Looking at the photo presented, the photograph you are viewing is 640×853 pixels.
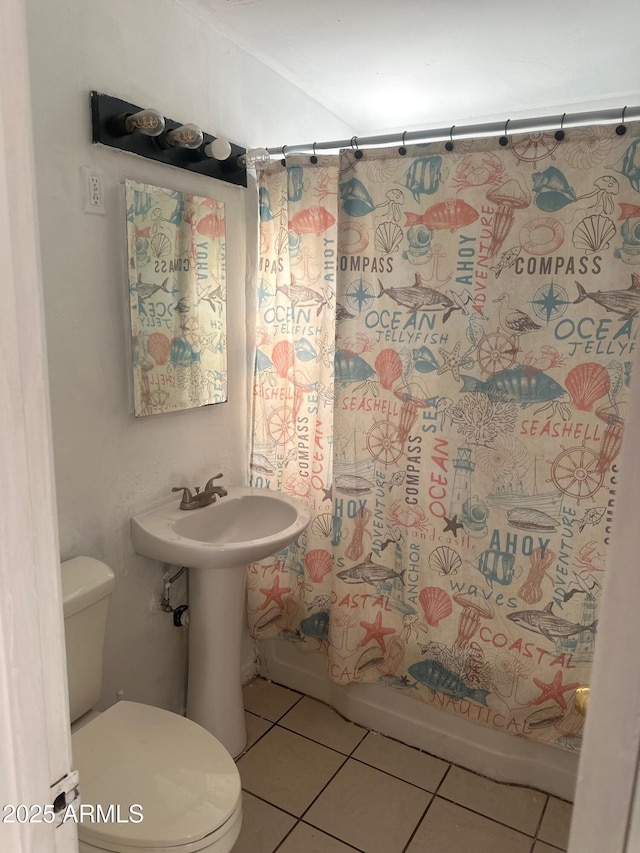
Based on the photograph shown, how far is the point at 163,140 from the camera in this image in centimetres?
180

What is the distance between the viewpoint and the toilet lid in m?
1.26

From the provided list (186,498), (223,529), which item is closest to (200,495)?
(186,498)

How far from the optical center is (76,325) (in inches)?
64.7

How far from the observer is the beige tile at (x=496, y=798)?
187cm

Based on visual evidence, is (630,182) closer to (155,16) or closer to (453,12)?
(453,12)

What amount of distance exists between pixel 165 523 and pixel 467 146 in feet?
4.74

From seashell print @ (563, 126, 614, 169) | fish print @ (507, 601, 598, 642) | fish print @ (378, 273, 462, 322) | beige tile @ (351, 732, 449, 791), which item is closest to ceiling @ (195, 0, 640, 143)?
seashell print @ (563, 126, 614, 169)

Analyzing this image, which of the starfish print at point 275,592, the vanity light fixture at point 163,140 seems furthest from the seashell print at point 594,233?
the starfish print at point 275,592

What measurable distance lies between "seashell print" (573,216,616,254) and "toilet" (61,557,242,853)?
1.58 meters

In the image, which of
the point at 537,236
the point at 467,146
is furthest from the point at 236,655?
the point at 467,146

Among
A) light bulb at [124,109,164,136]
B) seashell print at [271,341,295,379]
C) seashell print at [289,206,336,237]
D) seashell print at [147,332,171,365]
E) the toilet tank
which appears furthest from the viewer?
seashell print at [271,341,295,379]

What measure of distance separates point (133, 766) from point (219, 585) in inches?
25.1

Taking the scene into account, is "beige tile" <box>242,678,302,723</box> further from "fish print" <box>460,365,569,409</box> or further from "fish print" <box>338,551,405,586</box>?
"fish print" <box>460,365,569,409</box>

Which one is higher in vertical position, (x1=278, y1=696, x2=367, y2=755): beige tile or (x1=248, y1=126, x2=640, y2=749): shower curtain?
(x1=248, y1=126, x2=640, y2=749): shower curtain
